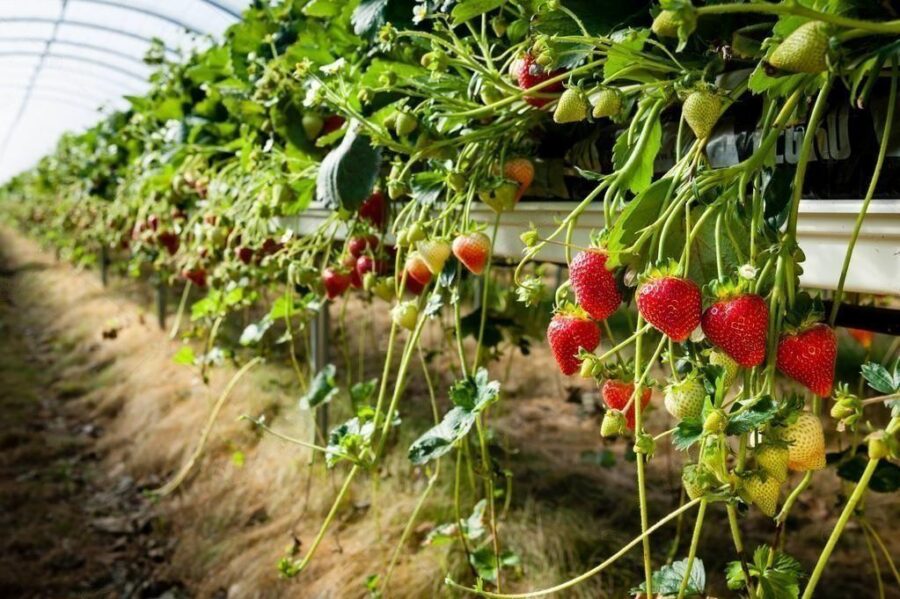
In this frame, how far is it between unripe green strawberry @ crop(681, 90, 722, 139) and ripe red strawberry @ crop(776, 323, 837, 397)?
160 millimetres

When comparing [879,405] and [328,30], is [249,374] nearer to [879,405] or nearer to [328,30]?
[328,30]

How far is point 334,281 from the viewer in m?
1.16

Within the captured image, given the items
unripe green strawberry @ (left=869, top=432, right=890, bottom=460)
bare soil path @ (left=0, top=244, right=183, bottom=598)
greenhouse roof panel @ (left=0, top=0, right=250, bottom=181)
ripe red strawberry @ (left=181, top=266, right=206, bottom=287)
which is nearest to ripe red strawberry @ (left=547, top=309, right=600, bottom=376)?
unripe green strawberry @ (left=869, top=432, right=890, bottom=460)

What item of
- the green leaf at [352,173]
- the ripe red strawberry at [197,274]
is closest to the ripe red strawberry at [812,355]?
the green leaf at [352,173]

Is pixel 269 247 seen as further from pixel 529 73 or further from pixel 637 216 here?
pixel 637 216

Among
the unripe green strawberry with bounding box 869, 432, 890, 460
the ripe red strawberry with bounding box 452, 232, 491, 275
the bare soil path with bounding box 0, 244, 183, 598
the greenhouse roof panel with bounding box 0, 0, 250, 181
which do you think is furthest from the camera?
the greenhouse roof panel with bounding box 0, 0, 250, 181

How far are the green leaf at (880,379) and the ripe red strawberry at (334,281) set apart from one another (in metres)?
0.85

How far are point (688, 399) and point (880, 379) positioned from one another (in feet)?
0.36

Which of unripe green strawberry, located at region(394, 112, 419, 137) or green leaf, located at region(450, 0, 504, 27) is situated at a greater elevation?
green leaf, located at region(450, 0, 504, 27)

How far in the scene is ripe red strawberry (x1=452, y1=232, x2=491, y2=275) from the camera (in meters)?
0.77

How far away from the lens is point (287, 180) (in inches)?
49.3

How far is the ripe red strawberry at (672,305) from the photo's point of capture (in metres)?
0.45

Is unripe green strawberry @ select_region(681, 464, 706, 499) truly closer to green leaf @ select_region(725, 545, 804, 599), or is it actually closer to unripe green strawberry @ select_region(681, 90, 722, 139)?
green leaf @ select_region(725, 545, 804, 599)

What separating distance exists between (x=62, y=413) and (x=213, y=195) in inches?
114
